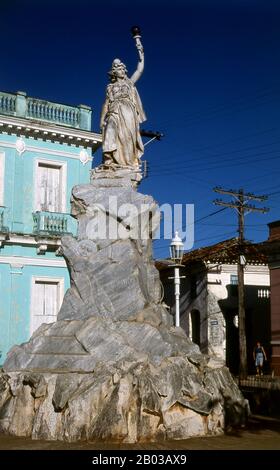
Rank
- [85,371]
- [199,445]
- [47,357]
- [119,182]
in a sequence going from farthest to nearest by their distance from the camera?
[119,182], [47,357], [85,371], [199,445]

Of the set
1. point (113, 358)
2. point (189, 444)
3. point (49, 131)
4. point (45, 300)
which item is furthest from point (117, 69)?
point (45, 300)

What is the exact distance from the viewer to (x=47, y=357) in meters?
9.18

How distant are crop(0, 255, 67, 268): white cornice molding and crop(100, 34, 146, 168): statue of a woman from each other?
939 cm

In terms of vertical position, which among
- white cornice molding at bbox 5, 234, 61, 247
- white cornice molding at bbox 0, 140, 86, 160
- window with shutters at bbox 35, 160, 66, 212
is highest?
white cornice molding at bbox 0, 140, 86, 160

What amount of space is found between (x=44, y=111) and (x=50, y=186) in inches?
104

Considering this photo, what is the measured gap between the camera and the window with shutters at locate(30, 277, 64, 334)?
20.1 meters

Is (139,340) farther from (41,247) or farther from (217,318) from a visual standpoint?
(217,318)

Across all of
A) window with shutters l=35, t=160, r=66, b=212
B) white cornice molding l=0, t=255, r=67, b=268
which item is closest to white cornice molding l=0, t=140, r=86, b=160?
window with shutters l=35, t=160, r=66, b=212

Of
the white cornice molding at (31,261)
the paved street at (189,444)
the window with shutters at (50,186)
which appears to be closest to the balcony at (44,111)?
the window with shutters at (50,186)

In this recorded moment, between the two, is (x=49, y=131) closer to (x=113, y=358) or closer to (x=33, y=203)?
(x=33, y=203)

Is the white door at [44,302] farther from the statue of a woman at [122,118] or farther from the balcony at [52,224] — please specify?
the statue of a woman at [122,118]

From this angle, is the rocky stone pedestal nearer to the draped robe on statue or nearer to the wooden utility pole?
the draped robe on statue
